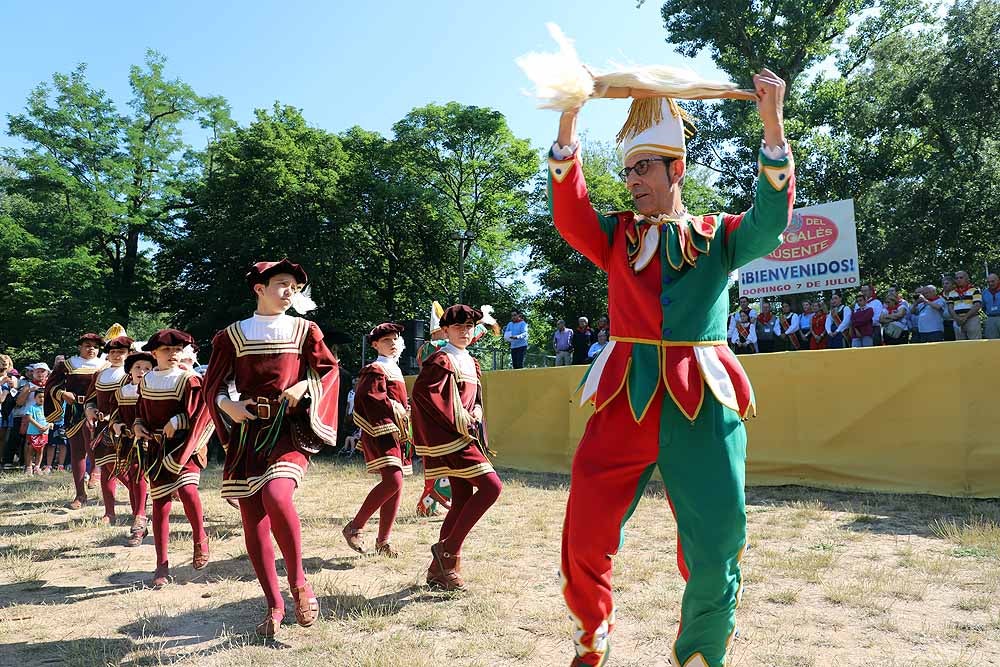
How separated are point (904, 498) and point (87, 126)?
2878cm

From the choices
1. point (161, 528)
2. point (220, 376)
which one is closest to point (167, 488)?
point (161, 528)

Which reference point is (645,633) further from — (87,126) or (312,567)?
(87,126)

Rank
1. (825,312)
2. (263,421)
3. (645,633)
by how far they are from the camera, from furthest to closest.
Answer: (825,312) → (263,421) → (645,633)

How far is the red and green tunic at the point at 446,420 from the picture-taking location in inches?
201

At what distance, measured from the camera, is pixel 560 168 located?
2818 mm

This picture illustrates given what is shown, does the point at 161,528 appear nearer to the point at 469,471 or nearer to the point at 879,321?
the point at 469,471

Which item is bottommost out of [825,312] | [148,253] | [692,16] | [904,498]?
[904,498]

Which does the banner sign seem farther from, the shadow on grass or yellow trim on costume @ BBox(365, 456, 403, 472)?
yellow trim on costume @ BBox(365, 456, 403, 472)

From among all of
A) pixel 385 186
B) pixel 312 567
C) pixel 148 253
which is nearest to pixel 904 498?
pixel 312 567

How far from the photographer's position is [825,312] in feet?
41.3

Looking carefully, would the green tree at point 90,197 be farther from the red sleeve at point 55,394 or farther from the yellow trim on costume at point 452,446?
the yellow trim on costume at point 452,446

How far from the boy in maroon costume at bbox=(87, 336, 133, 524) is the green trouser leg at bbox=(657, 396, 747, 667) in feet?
20.2

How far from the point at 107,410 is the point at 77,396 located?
159cm

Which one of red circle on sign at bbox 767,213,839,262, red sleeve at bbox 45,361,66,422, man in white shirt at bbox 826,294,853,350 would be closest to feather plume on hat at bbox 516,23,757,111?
red sleeve at bbox 45,361,66,422
